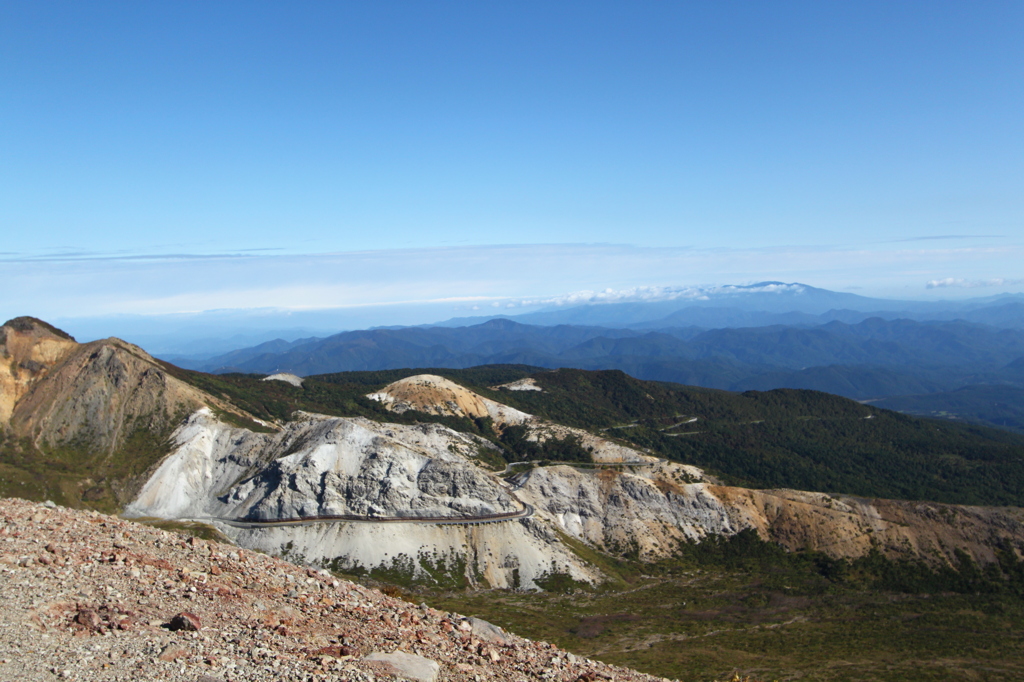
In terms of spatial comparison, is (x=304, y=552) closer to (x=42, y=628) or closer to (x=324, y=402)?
(x=42, y=628)

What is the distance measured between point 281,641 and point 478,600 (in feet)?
228

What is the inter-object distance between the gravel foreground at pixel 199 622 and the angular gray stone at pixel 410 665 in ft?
0.20

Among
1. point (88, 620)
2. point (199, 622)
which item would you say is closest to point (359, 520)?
point (199, 622)

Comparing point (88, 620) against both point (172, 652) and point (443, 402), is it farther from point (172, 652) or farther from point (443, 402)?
point (443, 402)

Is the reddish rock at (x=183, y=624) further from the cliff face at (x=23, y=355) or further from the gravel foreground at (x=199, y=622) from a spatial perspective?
the cliff face at (x=23, y=355)

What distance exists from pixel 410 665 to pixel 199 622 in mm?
6671

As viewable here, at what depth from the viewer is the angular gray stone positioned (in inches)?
704

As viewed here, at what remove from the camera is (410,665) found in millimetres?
18484

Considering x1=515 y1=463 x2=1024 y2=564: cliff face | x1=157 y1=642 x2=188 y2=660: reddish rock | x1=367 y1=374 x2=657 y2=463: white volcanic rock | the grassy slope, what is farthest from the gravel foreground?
x1=367 y1=374 x2=657 y2=463: white volcanic rock

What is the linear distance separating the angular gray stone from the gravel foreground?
6 centimetres

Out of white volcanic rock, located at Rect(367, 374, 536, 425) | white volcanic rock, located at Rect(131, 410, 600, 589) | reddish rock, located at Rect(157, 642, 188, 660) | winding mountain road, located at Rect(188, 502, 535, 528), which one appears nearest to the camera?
reddish rock, located at Rect(157, 642, 188, 660)

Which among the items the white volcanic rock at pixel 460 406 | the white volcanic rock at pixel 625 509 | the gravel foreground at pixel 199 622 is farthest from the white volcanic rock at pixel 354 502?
the gravel foreground at pixel 199 622

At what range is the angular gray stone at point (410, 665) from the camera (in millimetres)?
17875

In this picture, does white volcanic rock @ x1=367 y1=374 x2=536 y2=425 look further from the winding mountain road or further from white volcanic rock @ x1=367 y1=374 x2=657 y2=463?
the winding mountain road
